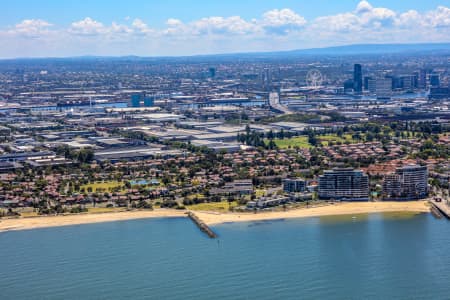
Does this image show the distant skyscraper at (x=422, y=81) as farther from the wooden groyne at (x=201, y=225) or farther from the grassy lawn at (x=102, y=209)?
the wooden groyne at (x=201, y=225)

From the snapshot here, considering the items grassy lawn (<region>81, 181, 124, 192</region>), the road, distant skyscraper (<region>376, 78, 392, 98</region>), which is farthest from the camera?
distant skyscraper (<region>376, 78, 392, 98</region>)

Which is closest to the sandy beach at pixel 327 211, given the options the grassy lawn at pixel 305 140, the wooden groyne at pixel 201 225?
the wooden groyne at pixel 201 225

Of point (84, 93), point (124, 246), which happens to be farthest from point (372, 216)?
point (84, 93)

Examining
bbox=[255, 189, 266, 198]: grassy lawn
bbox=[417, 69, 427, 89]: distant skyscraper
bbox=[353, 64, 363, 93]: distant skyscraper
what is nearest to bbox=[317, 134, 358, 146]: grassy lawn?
bbox=[255, 189, 266, 198]: grassy lawn

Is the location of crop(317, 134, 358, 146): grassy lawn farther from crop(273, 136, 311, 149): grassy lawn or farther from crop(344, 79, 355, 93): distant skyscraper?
crop(344, 79, 355, 93): distant skyscraper

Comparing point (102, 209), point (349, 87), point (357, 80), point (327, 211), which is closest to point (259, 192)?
point (327, 211)

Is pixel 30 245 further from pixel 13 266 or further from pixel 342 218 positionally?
pixel 342 218
